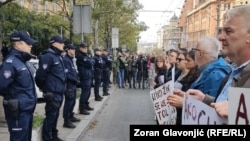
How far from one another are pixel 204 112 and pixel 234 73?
0.35 meters

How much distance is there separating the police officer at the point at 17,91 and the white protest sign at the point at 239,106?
11.5ft

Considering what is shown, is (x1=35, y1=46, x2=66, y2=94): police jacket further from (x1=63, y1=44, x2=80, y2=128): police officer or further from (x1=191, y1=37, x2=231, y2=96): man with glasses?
(x1=191, y1=37, x2=231, y2=96): man with glasses

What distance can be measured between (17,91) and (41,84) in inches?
67.9

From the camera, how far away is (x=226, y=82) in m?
3.02

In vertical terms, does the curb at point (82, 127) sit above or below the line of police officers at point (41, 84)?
below

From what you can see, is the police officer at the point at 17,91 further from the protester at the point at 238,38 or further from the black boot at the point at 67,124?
the black boot at the point at 67,124

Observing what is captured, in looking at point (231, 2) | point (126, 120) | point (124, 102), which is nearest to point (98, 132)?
point (126, 120)

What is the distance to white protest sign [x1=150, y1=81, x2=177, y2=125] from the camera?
4648 mm

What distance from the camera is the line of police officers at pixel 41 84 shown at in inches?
206

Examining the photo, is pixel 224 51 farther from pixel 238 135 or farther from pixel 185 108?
pixel 238 135

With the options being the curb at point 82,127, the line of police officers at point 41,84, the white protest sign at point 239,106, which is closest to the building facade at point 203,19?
the curb at point 82,127

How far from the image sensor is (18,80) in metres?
5.24

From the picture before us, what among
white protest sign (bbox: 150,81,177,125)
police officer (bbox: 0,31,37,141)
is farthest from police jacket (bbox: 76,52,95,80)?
white protest sign (bbox: 150,81,177,125)

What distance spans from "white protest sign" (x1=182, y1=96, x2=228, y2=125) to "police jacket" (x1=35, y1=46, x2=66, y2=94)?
13.3ft
